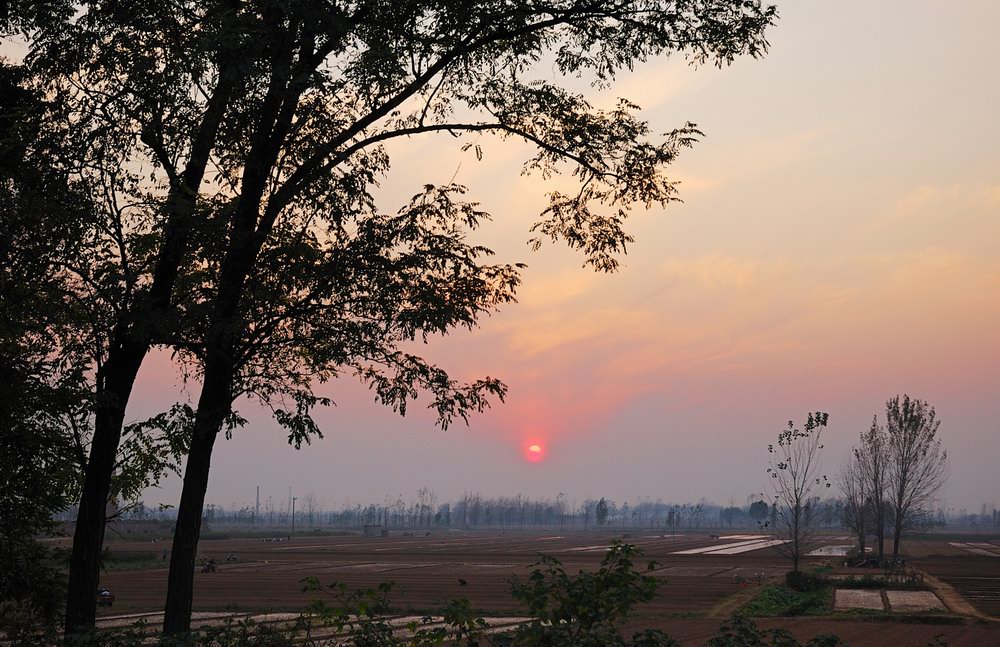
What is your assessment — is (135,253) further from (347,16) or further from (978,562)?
(978,562)

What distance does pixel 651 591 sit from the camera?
21.6ft

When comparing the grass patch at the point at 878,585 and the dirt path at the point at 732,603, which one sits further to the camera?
the grass patch at the point at 878,585

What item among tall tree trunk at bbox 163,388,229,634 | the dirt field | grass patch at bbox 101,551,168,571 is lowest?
grass patch at bbox 101,551,168,571

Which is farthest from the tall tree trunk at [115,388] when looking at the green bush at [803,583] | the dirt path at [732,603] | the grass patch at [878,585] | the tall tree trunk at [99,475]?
the grass patch at [878,585]

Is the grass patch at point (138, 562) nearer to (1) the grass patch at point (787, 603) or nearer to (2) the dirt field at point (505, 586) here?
(2) the dirt field at point (505, 586)

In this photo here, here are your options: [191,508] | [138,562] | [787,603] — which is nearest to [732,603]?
[787,603]

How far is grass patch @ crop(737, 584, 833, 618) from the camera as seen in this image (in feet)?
133

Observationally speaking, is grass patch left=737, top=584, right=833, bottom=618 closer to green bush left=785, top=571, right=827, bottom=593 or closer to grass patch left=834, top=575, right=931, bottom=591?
green bush left=785, top=571, right=827, bottom=593

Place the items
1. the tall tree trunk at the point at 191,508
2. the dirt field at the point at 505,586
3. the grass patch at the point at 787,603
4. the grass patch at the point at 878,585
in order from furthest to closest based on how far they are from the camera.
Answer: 1. the grass patch at the point at 878,585
2. the grass patch at the point at 787,603
3. the dirt field at the point at 505,586
4. the tall tree trunk at the point at 191,508

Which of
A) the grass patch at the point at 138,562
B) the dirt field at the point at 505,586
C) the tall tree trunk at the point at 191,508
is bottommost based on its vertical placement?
the grass patch at the point at 138,562

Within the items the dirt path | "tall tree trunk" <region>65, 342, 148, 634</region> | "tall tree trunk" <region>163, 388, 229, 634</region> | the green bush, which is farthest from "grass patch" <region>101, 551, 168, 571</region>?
"tall tree trunk" <region>163, 388, 229, 634</region>

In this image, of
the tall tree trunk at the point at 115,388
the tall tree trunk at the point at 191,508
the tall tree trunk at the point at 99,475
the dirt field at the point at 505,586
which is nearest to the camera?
the tall tree trunk at the point at 191,508

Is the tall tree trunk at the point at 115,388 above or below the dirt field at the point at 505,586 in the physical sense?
above

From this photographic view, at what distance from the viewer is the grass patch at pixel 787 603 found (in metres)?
40.7
